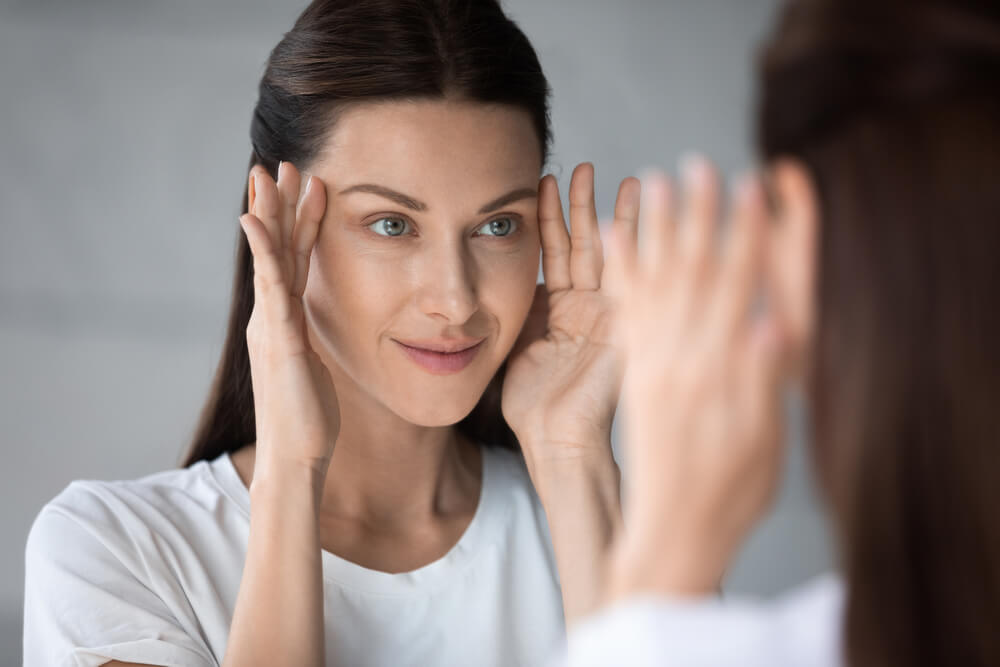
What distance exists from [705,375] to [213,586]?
0.98 meters

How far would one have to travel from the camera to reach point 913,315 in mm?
672

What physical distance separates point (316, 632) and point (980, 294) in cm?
94

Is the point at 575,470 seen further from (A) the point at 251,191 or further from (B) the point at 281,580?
(A) the point at 251,191

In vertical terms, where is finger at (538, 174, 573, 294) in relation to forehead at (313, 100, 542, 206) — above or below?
below

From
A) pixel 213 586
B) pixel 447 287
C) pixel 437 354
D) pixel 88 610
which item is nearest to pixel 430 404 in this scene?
pixel 437 354

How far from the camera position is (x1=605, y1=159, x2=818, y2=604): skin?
74 centimetres

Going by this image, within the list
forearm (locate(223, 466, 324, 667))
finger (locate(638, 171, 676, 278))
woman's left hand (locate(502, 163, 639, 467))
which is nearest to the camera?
finger (locate(638, 171, 676, 278))

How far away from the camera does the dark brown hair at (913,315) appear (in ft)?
2.14

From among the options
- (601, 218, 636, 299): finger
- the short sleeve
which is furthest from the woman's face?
(601, 218, 636, 299): finger

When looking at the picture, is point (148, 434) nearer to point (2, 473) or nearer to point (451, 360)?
point (2, 473)

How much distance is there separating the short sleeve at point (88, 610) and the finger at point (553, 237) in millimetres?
826

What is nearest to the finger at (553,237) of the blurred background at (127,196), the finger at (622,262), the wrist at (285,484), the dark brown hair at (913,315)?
the wrist at (285,484)

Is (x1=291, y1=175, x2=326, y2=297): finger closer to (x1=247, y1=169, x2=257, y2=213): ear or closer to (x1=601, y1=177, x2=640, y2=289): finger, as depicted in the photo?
(x1=247, y1=169, x2=257, y2=213): ear

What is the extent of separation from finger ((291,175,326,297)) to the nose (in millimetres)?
174
